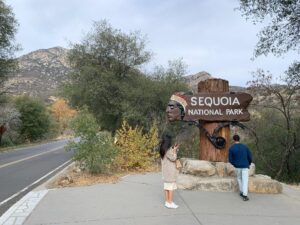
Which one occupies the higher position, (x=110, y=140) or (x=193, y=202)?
(x=110, y=140)

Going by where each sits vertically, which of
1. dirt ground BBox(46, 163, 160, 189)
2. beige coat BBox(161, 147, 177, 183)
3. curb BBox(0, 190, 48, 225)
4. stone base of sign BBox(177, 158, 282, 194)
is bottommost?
curb BBox(0, 190, 48, 225)

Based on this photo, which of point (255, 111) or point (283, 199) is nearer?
point (283, 199)

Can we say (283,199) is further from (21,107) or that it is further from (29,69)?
(29,69)

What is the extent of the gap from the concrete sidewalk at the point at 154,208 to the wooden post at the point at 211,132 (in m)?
1.64

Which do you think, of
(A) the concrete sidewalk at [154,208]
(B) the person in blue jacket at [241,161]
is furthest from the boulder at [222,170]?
(B) the person in blue jacket at [241,161]

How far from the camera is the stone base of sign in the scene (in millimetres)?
12312

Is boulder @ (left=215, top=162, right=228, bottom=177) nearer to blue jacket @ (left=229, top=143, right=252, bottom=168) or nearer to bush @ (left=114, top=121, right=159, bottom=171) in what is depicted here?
blue jacket @ (left=229, top=143, right=252, bottom=168)

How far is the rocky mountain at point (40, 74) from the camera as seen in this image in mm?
122137

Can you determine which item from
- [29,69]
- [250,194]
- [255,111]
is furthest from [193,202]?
[29,69]

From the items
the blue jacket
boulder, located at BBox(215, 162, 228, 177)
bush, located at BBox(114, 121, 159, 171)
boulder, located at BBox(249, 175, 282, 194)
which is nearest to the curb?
boulder, located at BBox(215, 162, 228, 177)

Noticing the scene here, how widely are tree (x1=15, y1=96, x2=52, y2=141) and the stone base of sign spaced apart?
53.7m

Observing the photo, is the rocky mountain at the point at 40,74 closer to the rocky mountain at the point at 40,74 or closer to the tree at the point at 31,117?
the rocky mountain at the point at 40,74

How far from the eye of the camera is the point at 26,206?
1071cm

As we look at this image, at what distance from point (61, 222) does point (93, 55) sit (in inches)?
986
